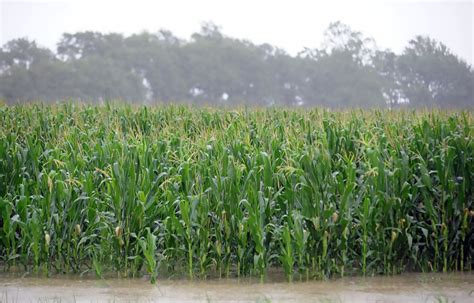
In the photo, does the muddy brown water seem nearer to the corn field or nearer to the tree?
the corn field

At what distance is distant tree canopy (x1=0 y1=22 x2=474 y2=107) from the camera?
59.8m

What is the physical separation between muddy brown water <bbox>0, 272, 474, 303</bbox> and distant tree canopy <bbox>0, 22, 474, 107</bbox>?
5036 cm

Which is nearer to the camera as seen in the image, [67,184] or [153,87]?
[67,184]

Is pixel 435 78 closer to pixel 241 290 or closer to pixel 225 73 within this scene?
pixel 225 73

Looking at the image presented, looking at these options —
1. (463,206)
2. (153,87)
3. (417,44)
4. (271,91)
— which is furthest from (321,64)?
(463,206)

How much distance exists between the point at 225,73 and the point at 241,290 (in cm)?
5481

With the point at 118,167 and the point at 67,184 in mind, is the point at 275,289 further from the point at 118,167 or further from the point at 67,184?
the point at 67,184

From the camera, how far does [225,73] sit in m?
62.3

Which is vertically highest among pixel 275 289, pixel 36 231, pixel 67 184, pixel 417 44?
pixel 417 44

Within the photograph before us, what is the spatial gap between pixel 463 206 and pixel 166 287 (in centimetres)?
380

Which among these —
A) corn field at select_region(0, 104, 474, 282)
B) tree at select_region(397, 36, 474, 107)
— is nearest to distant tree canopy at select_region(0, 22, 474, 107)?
tree at select_region(397, 36, 474, 107)

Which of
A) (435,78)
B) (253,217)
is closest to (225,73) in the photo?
(435,78)

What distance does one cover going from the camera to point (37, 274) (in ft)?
29.6

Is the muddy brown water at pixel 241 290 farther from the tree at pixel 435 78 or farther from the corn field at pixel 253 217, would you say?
the tree at pixel 435 78
